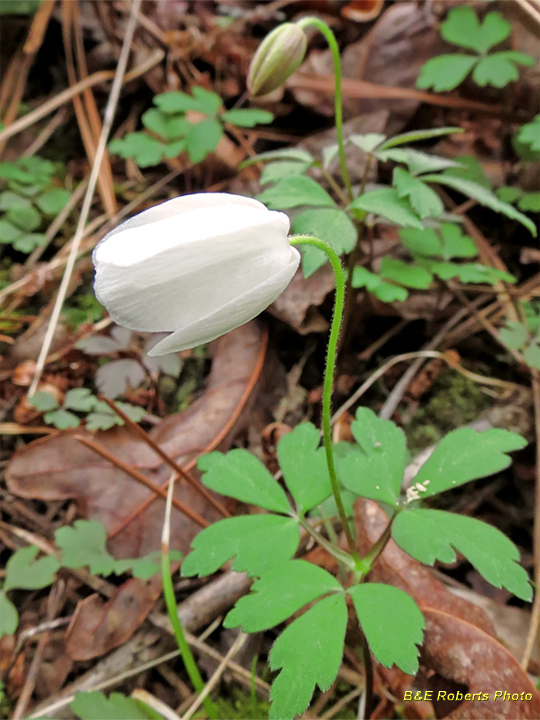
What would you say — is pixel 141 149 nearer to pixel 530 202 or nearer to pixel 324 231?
pixel 324 231

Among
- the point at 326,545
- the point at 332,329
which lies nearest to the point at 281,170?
the point at 332,329

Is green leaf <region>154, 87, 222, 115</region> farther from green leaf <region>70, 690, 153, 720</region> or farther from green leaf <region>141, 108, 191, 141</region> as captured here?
green leaf <region>70, 690, 153, 720</region>

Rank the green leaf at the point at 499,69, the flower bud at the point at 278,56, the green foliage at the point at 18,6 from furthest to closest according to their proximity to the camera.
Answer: the green foliage at the point at 18,6, the green leaf at the point at 499,69, the flower bud at the point at 278,56

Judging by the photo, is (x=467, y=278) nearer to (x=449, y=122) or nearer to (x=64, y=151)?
(x=449, y=122)

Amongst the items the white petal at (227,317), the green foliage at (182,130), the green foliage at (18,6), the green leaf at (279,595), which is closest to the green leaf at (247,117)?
the green foliage at (182,130)

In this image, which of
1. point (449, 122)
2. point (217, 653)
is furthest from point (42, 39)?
point (217, 653)

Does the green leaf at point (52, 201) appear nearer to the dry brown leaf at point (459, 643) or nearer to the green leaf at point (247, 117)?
the green leaf at point (247, 117)

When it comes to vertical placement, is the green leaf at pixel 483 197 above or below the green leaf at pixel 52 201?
above
